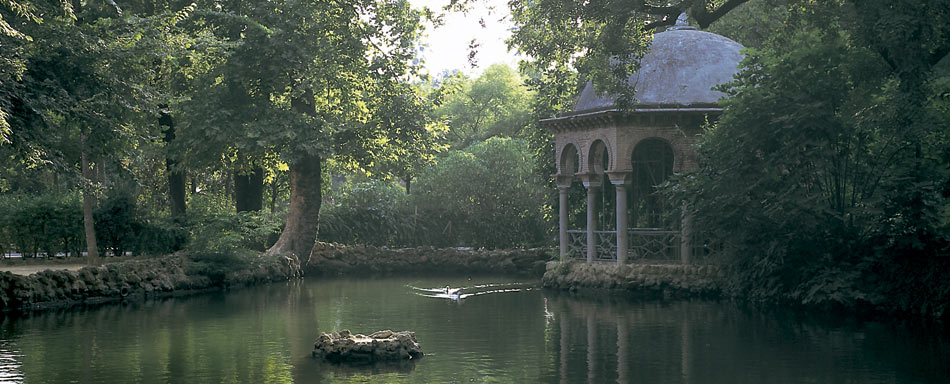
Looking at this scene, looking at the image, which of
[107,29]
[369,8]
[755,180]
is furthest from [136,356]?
[369,8]

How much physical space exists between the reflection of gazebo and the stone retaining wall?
0.54 metres

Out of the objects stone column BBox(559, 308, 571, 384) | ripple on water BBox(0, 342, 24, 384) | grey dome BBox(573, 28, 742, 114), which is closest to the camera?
ripple on water BBox(0, 342, 24, 384)

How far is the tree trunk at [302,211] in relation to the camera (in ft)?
118

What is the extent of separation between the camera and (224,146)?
111 feet

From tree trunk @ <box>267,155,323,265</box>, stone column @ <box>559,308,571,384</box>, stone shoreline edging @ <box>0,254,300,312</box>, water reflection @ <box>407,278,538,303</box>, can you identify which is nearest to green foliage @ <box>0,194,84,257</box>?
stone shoreline edging @ <box>0,254,300,312</box>

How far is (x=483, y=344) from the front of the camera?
663 inches

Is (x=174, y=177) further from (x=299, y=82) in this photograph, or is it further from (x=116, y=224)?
(x=299, y=82)

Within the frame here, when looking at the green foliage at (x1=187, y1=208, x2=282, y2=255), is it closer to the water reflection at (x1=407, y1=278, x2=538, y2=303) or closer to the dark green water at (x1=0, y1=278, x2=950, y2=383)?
the water reflection at (x1=407, y1=278, x2=538, y2=303)

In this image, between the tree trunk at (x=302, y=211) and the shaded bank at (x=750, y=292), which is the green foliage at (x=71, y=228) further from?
the shaded bank at (x=750, y=292)

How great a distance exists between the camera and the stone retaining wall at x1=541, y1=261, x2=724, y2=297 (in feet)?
88.6

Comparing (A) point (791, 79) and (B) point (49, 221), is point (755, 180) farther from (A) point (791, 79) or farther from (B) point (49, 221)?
(B) point (49, 221)

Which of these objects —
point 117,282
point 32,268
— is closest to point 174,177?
point 32,268

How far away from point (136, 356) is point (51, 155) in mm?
7089

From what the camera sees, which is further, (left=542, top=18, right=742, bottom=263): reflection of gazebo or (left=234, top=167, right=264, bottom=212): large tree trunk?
(left=234, top=167, right=264, bottom=212): large tree trunk
